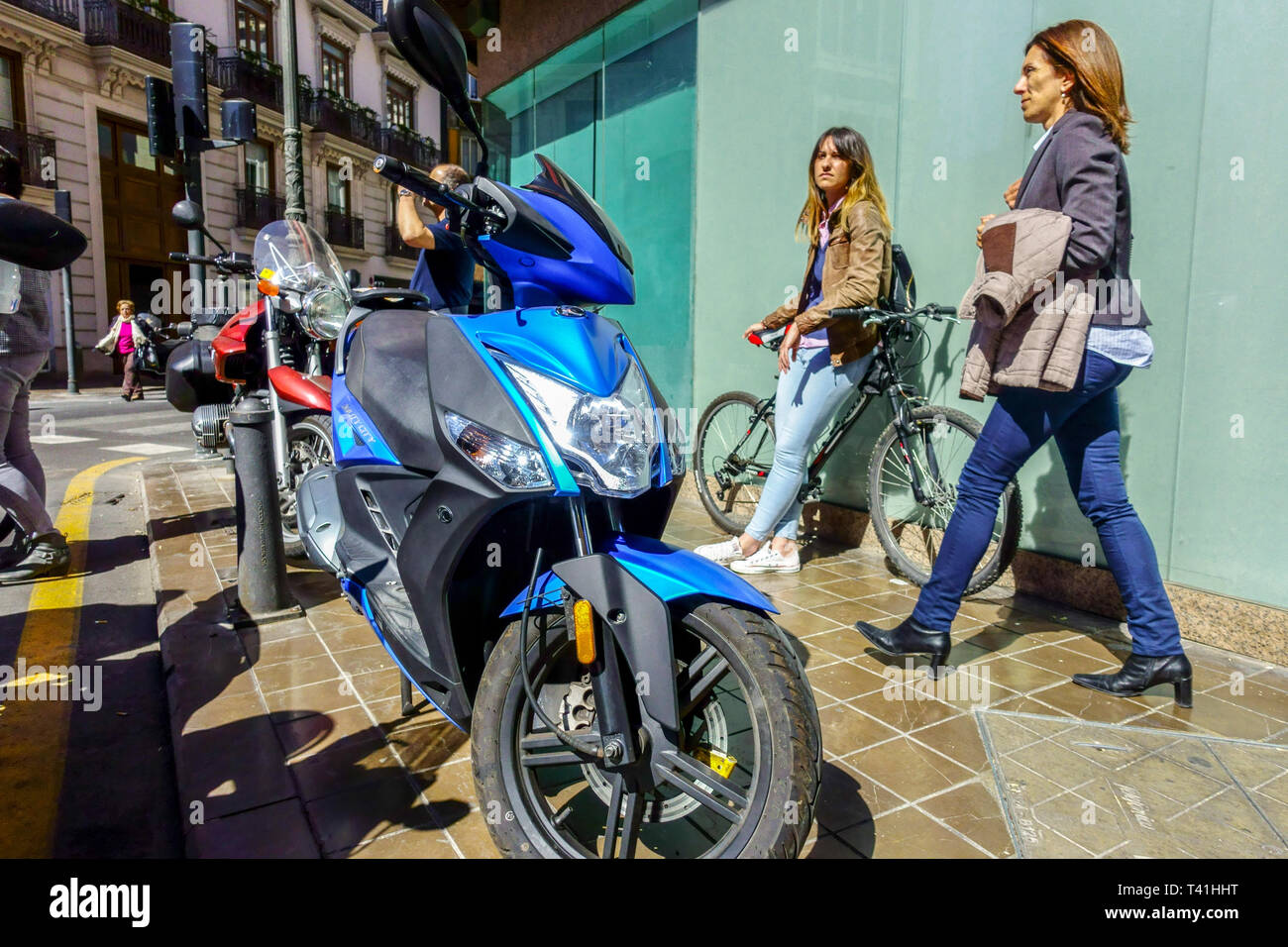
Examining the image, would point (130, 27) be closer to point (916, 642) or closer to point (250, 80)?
point (250, 80)

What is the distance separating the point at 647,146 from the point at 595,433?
18.6 ft

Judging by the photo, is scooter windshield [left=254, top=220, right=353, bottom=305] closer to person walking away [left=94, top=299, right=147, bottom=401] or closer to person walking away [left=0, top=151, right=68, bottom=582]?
person walking away [left=0, top=151, right=68, bottom=582]

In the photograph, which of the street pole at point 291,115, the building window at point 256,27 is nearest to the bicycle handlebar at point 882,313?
the street pole at point 291,115

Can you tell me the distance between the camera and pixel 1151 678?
9.75 ft

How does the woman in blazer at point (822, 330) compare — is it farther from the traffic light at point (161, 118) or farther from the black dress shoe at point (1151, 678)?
the traffic light at point (161, 118)

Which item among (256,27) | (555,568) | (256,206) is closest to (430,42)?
(555,568)

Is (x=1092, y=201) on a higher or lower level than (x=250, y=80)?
lower

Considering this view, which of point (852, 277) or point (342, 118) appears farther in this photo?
point (342, 118)

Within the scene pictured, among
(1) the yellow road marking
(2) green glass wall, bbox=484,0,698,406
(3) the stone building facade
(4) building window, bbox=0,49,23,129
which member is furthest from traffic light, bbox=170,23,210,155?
(4) building window, bbox=0,49,23,129

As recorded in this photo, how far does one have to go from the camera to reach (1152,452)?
146 inches

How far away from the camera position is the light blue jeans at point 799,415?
14.0 feet
